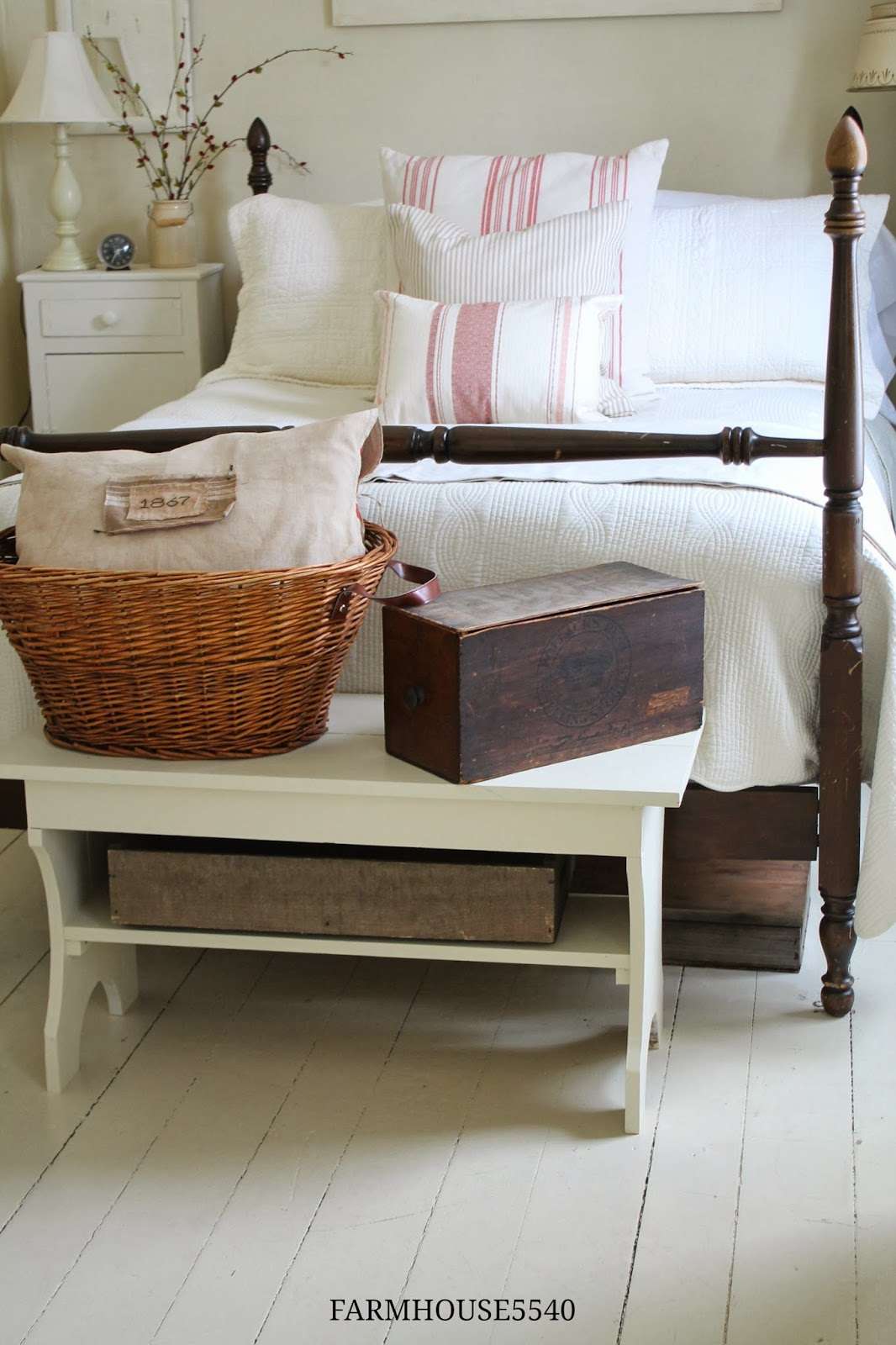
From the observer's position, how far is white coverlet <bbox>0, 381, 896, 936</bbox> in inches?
73.2

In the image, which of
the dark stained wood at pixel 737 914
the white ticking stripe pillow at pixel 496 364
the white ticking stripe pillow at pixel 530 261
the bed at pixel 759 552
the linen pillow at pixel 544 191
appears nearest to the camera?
the bed at pixel 759 552

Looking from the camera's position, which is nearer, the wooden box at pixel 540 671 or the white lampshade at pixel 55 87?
the wooden box at pixel 540 671

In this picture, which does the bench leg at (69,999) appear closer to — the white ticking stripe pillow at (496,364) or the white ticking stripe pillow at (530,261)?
the white ticking stripe pillow at (496,364)

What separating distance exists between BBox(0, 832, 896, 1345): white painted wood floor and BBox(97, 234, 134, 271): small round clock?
79.5 inches

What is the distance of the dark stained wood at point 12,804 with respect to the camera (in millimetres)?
2051

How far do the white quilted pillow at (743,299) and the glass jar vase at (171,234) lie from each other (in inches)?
48.2

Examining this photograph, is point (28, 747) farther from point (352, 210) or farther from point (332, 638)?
point (352, 210)

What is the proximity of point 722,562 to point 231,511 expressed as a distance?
620 mm

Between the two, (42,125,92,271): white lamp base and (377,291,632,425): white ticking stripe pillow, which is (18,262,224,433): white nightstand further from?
(377,291,632,425): white ticking stripe pillow

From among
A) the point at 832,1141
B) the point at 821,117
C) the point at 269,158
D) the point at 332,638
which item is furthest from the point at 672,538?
the point at 269,158

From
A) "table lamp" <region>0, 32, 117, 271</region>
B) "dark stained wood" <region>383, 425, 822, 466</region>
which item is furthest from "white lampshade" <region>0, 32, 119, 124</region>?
"dark stained wood" <region>383, 425, 822, 466</region>

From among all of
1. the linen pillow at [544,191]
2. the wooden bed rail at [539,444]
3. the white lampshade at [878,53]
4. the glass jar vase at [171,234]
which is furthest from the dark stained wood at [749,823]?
the glass jar vase at [171,234]

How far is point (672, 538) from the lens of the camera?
1.90m

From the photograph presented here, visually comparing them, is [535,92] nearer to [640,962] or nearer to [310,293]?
[310,293]
